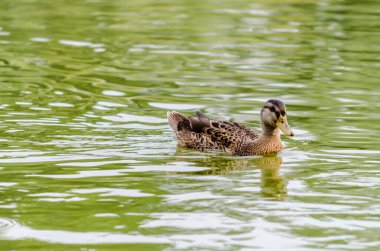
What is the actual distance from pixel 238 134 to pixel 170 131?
4.71 feet

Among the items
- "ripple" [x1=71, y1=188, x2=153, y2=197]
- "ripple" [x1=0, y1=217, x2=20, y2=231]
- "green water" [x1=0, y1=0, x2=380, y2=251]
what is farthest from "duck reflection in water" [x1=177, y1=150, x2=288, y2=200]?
"ripple" [x1=0, y1=217, x2=20, y2=231]

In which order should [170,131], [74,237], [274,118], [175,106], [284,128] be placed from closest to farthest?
[74,237], [284,128], [274,118], [170,131], [175,106]

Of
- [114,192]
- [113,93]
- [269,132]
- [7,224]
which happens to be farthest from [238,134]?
[7,224]

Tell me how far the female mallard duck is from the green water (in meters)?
0.18

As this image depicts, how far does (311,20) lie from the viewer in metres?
25.7

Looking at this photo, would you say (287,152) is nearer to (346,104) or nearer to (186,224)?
(346,104)

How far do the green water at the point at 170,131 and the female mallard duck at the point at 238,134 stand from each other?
0.59ft

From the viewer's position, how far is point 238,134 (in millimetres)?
13836

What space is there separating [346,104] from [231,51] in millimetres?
5461

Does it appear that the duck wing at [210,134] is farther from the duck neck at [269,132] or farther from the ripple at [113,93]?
the ripple at [113,93]

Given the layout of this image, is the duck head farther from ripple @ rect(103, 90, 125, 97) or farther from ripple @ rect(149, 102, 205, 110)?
ripple @ rect(103, 90, 125, 97)

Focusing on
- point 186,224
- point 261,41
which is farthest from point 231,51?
point 186,224

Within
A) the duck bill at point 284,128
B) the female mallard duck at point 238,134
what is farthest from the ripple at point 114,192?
the duck bill at point 284,128

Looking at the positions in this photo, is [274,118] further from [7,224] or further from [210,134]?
[7,224]
